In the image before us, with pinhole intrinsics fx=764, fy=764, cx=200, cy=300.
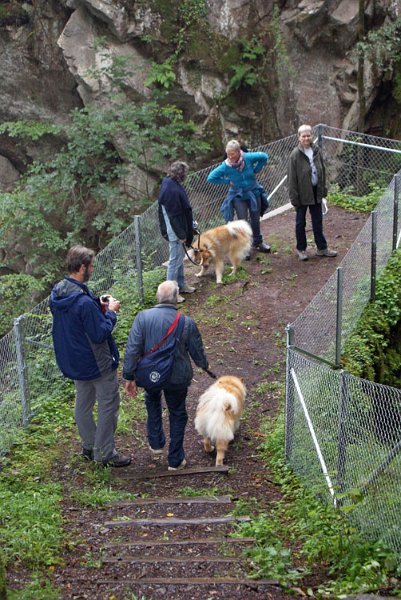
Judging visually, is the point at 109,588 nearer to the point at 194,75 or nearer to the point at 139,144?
the point at 139,144

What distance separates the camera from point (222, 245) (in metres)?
11.4

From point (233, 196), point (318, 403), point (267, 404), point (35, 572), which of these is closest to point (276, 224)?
point (233, 196)

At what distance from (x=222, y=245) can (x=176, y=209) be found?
1.30 meters

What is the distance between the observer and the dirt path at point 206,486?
5.02m

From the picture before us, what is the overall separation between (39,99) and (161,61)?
3530 mm

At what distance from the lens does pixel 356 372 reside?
918 centimetres

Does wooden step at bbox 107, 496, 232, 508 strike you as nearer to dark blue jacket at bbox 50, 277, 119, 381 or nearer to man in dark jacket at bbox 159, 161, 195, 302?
dark blue jacket at bbox 50, 277, 119, 381

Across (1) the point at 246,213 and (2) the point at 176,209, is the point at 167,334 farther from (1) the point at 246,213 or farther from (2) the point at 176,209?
(1) the point at 246,213

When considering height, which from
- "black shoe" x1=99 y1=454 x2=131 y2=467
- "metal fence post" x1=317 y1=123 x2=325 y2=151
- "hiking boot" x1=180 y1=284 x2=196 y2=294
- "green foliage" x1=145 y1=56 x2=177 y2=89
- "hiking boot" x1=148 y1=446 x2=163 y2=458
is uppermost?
"green foliage" x1=145 y1=56 x2=177 y2=89

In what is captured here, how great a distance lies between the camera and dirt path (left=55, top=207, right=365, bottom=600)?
5.02 metres

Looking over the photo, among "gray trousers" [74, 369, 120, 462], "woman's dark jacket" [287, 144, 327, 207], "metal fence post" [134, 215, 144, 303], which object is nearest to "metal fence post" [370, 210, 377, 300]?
"woman's dark jacket" [287, 144, 327, 207]

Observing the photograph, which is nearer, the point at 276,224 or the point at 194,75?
the point at 276,224

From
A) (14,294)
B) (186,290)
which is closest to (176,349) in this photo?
(186,290)

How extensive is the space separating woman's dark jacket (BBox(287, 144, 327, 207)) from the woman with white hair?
1.71 feet
